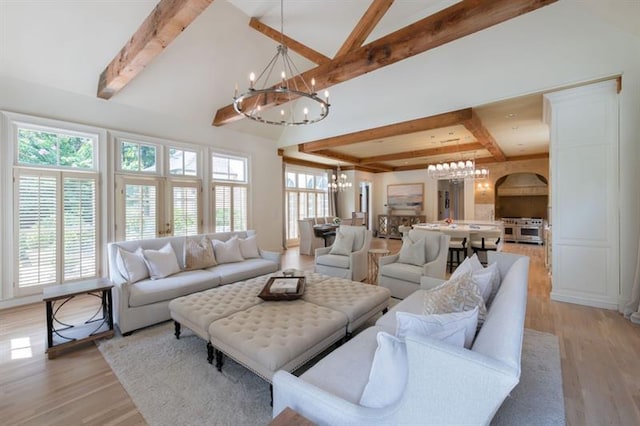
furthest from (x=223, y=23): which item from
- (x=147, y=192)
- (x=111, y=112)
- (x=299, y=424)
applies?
(x=299, y=424)

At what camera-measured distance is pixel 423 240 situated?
13.6 feet

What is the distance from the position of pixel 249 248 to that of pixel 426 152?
6208 mm

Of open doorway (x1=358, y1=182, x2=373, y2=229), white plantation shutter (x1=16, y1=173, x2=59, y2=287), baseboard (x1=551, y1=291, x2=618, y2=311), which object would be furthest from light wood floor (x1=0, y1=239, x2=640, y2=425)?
A: open doorway (x1=358, y1=182, x2=373, y2=229)

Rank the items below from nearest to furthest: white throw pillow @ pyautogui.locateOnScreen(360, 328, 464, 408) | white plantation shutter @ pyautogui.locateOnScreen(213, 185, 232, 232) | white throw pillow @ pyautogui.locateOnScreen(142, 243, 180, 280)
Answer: white throw pillow @ pyautogui.locateOnScreen(360, 328, 464, 408) < white throw pillow @ pyautogui.locateOnScreen(142, 243, 180, 280) < white plantation shutter @ pyautogui.locateOnScreen(213, 185, 232, 232)

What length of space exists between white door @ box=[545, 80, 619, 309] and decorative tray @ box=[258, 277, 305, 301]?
3.70 metres

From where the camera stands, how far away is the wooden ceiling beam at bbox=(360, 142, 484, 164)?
7559 millimetres

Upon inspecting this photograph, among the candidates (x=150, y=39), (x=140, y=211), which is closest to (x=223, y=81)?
(x=150, y=39)

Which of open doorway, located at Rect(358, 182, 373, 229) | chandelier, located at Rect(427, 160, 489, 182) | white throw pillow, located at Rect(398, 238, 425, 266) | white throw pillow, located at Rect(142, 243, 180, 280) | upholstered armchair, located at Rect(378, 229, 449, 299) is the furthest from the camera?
open doorway, located at Rect(358, 182, 373, 229)

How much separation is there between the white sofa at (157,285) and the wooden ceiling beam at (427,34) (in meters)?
3.11

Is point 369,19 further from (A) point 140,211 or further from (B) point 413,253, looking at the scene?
(A) point 140,211

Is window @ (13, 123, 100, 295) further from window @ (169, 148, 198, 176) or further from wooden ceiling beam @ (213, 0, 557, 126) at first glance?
wooden ceiling beam @ (213, 0, 557, 126)

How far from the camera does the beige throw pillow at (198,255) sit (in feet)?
13.1

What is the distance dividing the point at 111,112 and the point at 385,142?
5870mm

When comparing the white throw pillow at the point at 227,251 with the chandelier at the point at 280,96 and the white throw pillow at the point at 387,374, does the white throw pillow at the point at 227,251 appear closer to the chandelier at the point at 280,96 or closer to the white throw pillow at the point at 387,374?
the chandelier at the point at 280,96
